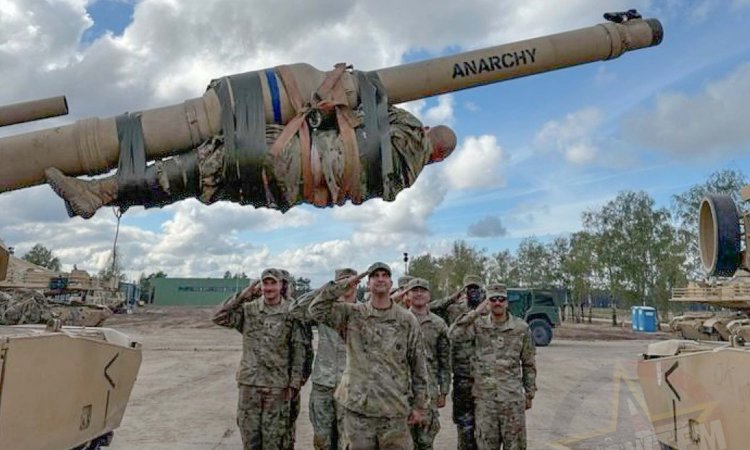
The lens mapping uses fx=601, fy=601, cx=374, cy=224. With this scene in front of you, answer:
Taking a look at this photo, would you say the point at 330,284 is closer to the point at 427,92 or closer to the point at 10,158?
the point at 427,92

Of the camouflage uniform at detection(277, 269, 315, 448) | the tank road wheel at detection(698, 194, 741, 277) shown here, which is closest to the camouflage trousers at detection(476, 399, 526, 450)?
the camouflage uniform at detection(277, 269, 315, 448)

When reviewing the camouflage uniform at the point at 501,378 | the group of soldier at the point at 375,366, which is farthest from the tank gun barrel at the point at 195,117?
the camouflage uniform at the point at 501,378

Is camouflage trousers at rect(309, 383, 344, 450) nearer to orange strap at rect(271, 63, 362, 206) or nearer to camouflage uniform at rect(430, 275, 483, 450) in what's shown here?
camouflage uniform at rect(430, 275, 483, 450)

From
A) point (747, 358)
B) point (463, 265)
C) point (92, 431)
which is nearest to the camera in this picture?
point (747, 358)

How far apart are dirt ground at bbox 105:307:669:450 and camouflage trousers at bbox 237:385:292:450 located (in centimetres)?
125

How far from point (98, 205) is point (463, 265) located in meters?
37.2

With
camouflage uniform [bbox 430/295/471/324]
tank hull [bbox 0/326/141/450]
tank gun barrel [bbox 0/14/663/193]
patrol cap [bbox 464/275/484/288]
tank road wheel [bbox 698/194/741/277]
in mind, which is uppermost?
tank gun barrel [bbox 0/14/663/193]

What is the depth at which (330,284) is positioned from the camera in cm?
372

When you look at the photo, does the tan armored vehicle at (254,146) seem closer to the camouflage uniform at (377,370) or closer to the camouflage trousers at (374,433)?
the camouflage uniform at (377,370)

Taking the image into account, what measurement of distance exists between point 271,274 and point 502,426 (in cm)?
215

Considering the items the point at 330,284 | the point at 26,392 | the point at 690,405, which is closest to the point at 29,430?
the point at 26,392

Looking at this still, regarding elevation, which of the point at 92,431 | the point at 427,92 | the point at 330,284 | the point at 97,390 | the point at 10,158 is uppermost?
the point at 427,92

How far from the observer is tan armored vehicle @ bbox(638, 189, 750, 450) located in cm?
325

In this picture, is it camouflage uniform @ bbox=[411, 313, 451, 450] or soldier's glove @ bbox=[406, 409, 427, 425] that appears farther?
camouflage uniform @ bbox=[411, 313, 451, 450]
